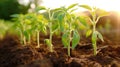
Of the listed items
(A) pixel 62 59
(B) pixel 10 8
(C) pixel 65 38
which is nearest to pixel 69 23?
(C) pixel 65 38

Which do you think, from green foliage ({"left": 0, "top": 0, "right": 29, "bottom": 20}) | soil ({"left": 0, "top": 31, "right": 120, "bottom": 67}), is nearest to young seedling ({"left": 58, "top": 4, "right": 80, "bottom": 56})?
soil ({"left": 0, "top": 31, "right": 120, "bottom": 67})

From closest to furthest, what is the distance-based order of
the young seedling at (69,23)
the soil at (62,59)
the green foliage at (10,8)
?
the soil at (62,59) < the young seedling at (69,23) < the green foliage at (10,8)

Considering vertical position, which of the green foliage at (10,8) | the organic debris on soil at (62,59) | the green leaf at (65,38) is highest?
the green foliage at (10,8)

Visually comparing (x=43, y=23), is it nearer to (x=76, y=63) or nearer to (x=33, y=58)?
(x=33, y=58)

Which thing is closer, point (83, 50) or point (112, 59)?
point (112, 59)

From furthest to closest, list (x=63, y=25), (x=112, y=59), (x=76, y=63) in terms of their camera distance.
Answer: (x=63, y=25) → (x=112, y=59) → (x=76, y=63)

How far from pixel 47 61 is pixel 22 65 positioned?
9.2 inches

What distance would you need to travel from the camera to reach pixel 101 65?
8.80 feet

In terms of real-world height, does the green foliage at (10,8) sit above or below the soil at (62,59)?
above

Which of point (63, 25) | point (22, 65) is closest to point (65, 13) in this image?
point (63, 25)

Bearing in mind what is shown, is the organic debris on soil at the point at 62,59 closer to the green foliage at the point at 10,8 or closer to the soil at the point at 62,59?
the soil at the point at 62,59

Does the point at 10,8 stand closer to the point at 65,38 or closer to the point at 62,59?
the point at 65,38

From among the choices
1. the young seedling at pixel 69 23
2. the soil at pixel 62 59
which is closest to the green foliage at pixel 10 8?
the soil at pixel 62 59

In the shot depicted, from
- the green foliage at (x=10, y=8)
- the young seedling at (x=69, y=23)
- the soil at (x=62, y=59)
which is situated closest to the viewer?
the soil at (x=62, y=59)
